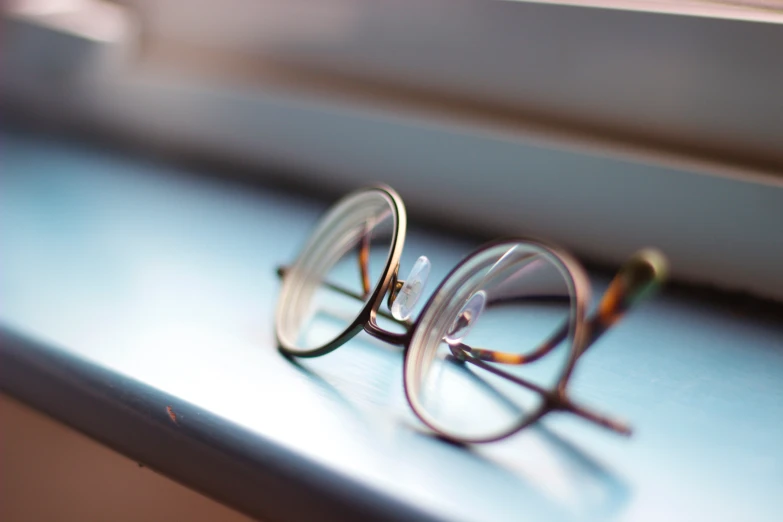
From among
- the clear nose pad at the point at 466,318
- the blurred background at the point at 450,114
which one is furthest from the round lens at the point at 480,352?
the blurred background at the point at 450,114

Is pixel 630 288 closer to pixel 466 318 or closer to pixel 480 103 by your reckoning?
pixel 466 318

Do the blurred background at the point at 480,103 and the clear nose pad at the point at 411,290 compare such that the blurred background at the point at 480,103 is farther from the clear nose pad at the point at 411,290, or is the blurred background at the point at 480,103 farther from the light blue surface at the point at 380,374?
the clear nose pad at the point at 411,290

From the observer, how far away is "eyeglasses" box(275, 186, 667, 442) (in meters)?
0.25

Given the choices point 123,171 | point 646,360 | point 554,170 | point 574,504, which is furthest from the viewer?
point 123,171

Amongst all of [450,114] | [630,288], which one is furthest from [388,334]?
[450,114]

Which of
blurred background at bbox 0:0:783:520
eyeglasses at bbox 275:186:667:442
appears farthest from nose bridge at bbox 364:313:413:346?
blurred background at bbox 0:0:783:520

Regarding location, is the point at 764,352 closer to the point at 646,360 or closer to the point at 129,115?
the point at 646,360

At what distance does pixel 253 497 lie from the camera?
275mm

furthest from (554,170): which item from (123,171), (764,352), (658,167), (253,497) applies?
(123,171)

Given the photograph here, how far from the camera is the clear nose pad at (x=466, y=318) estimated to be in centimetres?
32

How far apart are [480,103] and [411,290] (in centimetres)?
27

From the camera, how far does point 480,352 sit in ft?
1.08

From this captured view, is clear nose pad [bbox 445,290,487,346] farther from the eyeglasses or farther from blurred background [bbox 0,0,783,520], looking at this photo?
blurred background [bbox 0,0,783,520]

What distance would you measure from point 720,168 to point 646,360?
A: 16 centimetres
